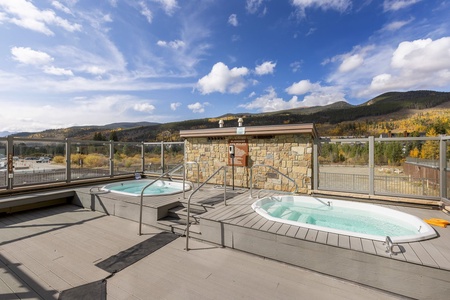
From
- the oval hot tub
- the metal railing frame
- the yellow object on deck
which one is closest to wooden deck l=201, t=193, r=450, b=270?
the yellow object on deck

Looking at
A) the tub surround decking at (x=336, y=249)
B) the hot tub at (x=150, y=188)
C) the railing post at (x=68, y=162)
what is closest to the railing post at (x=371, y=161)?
the tub surround decking at (x=336, y=249)

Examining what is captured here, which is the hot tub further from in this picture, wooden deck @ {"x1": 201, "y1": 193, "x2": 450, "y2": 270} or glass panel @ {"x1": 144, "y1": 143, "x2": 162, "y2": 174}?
wooden deck @ {"x1": 201, "y1": 193, "x2": 450, "y2": 270}

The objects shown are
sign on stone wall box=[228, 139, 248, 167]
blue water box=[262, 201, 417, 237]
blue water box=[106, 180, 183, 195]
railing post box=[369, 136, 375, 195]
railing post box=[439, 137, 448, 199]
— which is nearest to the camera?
blue water box=[262, 201, 417, 237]

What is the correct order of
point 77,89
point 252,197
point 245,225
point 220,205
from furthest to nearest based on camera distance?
point 77,89 < point 252,197 < point 220,205 < point 245,225

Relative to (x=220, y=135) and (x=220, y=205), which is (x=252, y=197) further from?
(x=220, y=135)

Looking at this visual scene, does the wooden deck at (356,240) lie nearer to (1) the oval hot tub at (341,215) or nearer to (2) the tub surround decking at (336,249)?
(2) the tub surround decking at (336,249)

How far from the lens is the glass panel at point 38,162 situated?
19.9 ft

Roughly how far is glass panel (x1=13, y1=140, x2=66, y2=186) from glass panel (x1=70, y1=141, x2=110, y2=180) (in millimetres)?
313

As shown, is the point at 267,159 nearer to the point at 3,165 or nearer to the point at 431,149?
the point at 431,149

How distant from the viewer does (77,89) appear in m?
11.6

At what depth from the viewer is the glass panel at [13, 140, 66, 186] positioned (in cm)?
607

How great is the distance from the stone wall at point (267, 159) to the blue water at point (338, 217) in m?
1.05

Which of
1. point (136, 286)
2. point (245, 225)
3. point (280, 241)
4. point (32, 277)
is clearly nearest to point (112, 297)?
point (136, 286)

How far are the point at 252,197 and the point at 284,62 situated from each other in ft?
58.0
